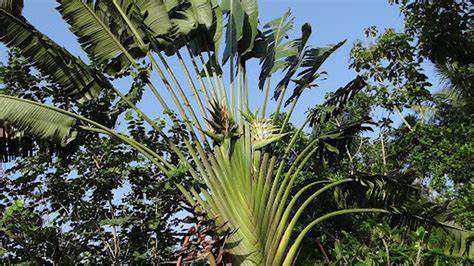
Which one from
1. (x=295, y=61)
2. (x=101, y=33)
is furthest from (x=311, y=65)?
(x=101, y=33)

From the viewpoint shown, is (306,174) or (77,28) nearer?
(77,28)

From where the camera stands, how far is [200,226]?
14.7ft

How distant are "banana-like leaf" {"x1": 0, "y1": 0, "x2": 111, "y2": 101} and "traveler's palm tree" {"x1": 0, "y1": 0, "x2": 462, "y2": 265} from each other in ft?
0.03

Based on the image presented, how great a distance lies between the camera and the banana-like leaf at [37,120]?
5234 millimetres

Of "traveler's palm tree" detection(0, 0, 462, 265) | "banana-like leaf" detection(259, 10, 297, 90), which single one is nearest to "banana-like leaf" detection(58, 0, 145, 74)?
"traveler's palm tree" detection(0, 0, 462, 265)

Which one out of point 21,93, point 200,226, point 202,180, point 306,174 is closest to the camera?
point 200,226

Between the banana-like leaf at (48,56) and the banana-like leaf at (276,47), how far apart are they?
81.2 inches

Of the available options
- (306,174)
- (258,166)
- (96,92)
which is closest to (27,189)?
(96,92)

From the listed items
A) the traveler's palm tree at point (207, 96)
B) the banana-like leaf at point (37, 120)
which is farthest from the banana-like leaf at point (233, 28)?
the banana-like leaf at point (37, 120)

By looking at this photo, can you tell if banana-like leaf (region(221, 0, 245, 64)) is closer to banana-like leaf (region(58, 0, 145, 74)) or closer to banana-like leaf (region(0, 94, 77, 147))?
banana-like leaf (region(58, 0, 145, 74))

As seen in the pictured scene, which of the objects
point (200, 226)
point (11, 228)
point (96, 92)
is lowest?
point (200, 226)

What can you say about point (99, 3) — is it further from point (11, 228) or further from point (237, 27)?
point (11, 228)

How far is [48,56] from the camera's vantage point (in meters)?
5.61

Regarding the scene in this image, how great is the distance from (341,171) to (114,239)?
209 inches
